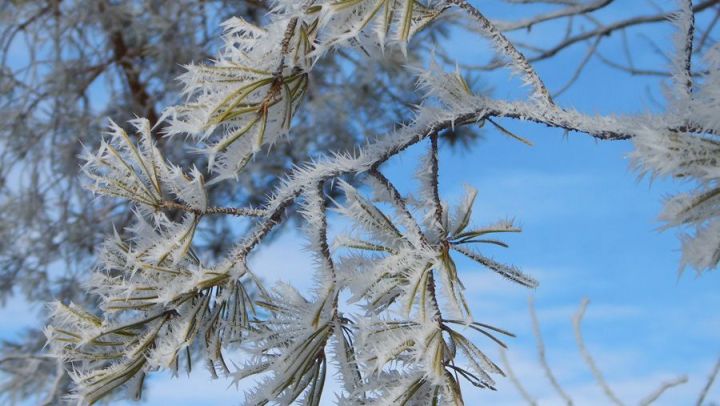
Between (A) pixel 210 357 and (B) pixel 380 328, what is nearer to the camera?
(B) pixel 380 328

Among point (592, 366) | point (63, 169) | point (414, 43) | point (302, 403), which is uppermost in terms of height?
point (414, 43)

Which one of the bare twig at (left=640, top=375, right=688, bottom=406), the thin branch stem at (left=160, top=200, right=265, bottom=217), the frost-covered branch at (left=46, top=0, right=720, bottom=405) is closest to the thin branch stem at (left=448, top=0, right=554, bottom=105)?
the frost-covered branch at (left=46, top=0, right=720, bottom=405)

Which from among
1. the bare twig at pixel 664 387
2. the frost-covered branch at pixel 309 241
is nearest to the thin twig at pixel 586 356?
the bare twig at pixel 664 387

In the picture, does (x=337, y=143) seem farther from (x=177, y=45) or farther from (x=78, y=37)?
(x=78, y=37)

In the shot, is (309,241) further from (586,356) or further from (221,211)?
(586,356)

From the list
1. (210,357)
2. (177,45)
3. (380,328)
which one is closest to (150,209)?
(210,357)

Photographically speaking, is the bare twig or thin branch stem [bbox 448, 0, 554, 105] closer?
thin branch stem [bbox 448, 0, 554, 105]

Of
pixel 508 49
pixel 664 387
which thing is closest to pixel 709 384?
pixel 664 387

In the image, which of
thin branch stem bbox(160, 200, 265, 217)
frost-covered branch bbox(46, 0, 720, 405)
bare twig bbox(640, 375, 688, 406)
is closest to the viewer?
frost-covered branch bbox(46, 0, 720, 405)

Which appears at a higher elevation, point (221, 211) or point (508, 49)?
point (508, 49)

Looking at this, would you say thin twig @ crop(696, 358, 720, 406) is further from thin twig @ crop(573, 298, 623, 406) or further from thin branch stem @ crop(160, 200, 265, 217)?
thin branch stem @ crop(160, 200, 265, 217)

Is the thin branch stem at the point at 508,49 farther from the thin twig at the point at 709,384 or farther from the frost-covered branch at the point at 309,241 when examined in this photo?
the thin twig at the point at 709,384
